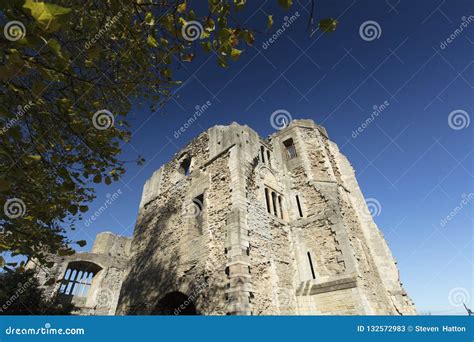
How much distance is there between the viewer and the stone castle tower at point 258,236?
8.64 m

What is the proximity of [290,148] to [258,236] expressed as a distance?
23.6ft

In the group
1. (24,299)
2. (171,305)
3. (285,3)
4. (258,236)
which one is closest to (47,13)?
(285,3)

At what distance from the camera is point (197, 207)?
11.5 m

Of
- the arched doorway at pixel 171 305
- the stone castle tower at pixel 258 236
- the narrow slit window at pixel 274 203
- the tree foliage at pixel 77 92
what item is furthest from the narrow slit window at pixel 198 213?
the tree foliage at pixel 77 92

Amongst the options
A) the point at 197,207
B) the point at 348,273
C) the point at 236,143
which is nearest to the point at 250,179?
the point at 236,143

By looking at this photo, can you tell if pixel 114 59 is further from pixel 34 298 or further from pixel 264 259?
pixel 34 298

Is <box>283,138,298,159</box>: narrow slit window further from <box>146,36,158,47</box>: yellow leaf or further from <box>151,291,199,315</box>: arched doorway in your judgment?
<box>146,36,158,47</box>: yellow leaf

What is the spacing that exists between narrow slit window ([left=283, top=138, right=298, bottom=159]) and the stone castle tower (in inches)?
2.5

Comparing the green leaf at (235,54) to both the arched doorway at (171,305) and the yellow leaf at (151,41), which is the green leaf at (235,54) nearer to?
the yellow leaf at (151,41)

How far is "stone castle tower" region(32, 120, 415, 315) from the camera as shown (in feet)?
28.4

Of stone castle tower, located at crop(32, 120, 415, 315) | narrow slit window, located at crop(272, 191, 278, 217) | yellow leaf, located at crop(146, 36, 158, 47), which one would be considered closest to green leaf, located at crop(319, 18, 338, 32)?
yellow leaf, located at crop(146, 36, 158, 47)

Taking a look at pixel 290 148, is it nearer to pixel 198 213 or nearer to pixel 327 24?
pixel 198 213

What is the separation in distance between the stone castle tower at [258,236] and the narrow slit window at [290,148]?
6 centimetres

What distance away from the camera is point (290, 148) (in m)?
15.1
